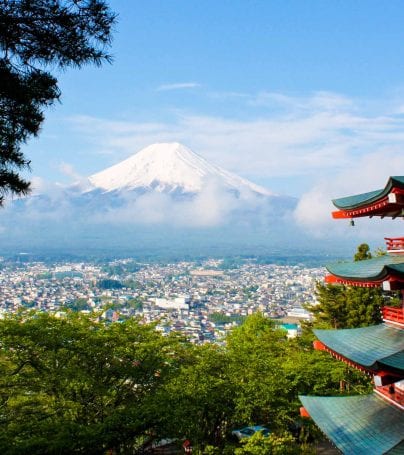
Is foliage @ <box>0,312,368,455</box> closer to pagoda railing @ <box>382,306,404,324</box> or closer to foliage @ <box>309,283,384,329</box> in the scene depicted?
pagoda railing @ <box>382,306,404,324</box>

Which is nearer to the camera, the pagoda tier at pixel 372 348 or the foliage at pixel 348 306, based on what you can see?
the pagoda tier at pixel 372 348

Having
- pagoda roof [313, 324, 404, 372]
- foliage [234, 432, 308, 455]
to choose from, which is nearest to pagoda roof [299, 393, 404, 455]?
foliage [234, 432, 308, 455]

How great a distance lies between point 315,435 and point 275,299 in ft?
235

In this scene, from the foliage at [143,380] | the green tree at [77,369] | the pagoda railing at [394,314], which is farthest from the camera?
the green tree at [77,369]

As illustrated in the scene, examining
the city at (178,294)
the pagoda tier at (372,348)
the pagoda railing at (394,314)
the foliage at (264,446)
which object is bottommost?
the city at (178,294)

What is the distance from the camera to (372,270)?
10445 millimetres

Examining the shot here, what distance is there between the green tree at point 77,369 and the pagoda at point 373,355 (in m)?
4.02

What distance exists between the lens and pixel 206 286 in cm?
10819

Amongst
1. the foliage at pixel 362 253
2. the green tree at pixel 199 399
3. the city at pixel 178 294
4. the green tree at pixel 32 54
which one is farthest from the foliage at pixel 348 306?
the green tree at pixel 32 54

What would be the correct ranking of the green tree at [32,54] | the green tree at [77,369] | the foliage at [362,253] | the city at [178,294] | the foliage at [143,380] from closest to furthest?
1. the green tree at [32,54]
2. the foliage at [143,380]
3. the green tree at [77,369]
4. the foliage at [362,253]
5. the city at [178,294]

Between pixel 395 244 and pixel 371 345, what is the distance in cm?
223

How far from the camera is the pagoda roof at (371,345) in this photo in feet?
28.9

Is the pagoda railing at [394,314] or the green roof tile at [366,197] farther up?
the green roof tile at [366,197]

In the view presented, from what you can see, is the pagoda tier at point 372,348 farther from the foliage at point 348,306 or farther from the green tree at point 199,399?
the foliage at point 348,306
